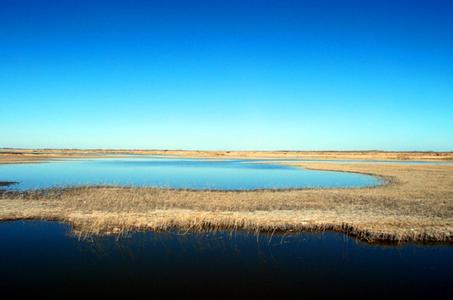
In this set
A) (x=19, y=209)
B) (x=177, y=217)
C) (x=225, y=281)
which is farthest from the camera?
(x=19, y=209)

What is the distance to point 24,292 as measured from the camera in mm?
9867

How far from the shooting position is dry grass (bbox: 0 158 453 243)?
16812 mm

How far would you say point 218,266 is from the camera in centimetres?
1219

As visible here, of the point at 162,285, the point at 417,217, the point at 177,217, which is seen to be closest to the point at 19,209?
the point at 177,217

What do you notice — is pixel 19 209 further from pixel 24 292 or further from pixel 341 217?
pixel 341 217

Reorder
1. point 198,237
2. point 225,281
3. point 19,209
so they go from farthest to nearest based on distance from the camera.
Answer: point 19,209 < point 198,237 < point 225,281

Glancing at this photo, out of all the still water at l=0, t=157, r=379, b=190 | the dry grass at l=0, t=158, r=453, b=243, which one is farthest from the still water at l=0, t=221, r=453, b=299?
the still water at l=0, t=157, r=379, b=190

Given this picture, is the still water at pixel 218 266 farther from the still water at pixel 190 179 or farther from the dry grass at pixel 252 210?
the still water at pixel 190 179

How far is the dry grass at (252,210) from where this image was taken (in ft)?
55.2

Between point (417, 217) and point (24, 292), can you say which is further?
point (417, 217)

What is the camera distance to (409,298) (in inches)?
389

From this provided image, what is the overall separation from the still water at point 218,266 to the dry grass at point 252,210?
1065 mm

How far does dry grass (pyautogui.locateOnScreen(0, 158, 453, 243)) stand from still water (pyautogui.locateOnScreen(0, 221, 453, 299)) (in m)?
1.06

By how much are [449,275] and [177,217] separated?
1144 centimetres
